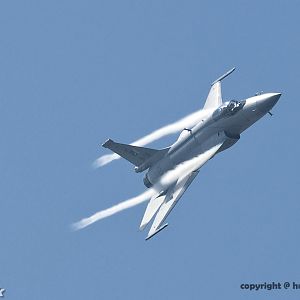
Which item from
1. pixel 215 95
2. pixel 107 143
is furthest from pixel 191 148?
pixel 215 95

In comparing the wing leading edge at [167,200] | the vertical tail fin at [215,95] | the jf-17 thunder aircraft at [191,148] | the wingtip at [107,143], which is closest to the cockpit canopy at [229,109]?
the jf-17 thunder aircraft at [191,148]

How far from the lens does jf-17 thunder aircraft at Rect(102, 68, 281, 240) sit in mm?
65625

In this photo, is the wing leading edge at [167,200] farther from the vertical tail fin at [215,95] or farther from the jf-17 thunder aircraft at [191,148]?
the vertical tail fin at [215,95]

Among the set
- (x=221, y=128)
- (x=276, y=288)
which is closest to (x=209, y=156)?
(x=221, y=128)

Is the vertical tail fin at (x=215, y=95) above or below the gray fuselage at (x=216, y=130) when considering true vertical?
above

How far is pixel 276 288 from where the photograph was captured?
60.0m

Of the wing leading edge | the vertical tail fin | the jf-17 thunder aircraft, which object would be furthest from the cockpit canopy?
the vertical tail fin

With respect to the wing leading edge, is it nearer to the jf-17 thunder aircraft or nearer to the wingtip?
the jf-17 thunder aircraft

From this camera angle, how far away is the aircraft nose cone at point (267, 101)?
2549 inches

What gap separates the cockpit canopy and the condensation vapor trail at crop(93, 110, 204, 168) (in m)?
4.41

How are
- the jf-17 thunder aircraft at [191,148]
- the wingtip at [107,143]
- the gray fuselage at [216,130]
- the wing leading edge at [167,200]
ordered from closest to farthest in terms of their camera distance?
the gray fuselage at [216,130], the jf-17 thunder aircraft at [191,148], the wing leading edge at [167,200], the wingtip at [107,143]

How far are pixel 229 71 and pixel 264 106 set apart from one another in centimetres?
1068

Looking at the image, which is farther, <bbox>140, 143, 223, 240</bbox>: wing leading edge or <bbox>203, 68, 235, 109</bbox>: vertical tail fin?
<bbox>203, 68, 235, 109</bbox>: vertical tail fin

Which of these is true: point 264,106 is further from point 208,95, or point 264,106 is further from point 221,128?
point 208,95
